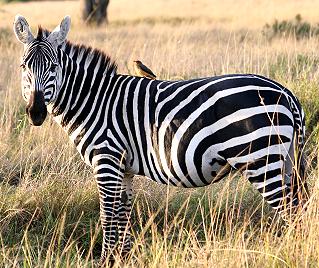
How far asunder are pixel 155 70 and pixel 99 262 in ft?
13.4

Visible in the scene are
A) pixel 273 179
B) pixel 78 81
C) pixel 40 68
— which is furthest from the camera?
pixel 78 81

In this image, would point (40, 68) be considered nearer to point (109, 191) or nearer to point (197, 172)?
point (109, 191)

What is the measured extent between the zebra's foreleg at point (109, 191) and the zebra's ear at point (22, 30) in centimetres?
96

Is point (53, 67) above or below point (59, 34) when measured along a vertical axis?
below

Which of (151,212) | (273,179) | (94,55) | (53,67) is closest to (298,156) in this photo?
(273,179)

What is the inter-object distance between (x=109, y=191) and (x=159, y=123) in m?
0.59

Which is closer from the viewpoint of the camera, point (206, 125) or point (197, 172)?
point (206, 125)

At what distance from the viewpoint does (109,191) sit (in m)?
4.29

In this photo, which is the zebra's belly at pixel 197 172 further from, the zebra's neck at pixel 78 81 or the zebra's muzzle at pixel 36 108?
the zebra's muzzle at pixel 36 108

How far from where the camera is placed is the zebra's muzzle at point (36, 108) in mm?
3982

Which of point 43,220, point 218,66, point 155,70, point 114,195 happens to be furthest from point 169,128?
point 218,66

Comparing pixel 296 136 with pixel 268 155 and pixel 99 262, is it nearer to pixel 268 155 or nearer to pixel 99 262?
pixel 268 155

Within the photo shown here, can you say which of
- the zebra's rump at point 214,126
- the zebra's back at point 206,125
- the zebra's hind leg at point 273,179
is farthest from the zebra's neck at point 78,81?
the zebra's hind leg at point 273,179

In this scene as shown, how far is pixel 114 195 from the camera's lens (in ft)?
14.1
